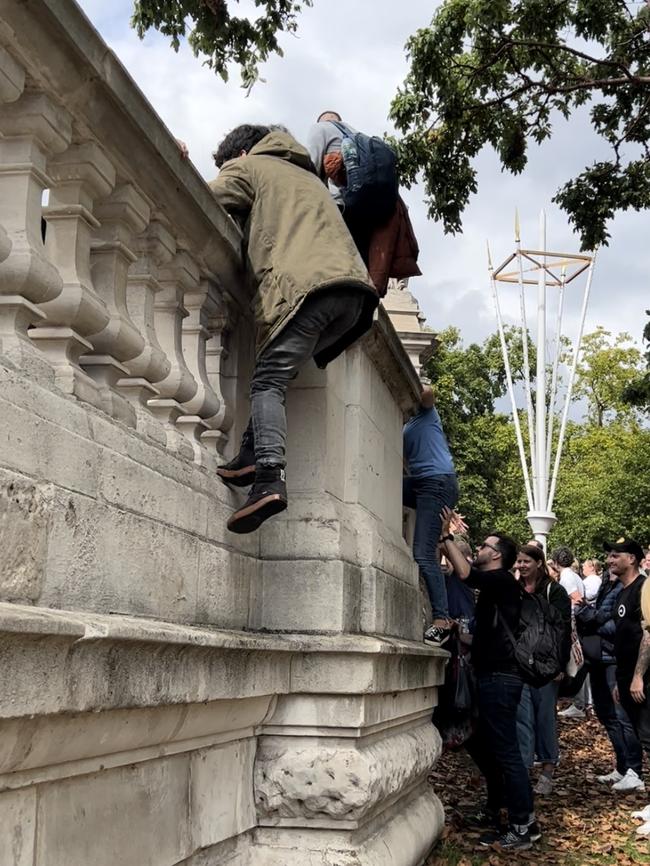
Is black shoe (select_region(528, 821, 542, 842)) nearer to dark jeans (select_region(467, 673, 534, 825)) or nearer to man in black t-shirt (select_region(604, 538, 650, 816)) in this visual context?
dark jeans (select_region(467, 673, 534, 825))

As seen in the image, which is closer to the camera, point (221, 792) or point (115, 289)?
point (115, 289)

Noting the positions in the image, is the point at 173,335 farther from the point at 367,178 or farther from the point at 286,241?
the point at 367,178

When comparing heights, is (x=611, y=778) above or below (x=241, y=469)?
below

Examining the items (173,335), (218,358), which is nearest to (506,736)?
(218,358)

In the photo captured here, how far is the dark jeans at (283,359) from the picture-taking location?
380 cm

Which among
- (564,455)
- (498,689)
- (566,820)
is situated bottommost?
(566,820)

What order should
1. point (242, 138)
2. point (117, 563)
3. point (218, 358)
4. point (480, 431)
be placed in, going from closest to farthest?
point (117, 563)
point (218, 358)
point (242, 138)
point (480, 431)

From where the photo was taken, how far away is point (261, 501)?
367 centimetres

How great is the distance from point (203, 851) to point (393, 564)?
1970mm

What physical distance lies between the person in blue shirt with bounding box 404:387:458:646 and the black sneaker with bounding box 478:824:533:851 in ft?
4.34

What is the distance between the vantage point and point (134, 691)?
262cm

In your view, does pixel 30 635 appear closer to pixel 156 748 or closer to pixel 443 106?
pixel 156 748

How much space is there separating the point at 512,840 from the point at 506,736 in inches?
25.9

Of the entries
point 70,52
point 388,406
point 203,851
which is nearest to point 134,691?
point 203,851
